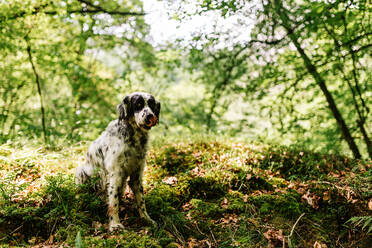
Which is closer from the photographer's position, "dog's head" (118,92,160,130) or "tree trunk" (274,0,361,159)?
"dog's head" (118,92,160,130)

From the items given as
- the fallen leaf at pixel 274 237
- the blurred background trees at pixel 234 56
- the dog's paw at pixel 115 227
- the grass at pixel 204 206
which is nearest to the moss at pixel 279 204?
the grass at pixel 204 206

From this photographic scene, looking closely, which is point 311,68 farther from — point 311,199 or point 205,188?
point 205,188

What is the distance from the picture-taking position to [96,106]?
13438 millimetres

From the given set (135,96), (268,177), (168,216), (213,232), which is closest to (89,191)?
(168,216)

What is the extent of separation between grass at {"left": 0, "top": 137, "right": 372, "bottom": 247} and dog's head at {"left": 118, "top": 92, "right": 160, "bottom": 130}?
150 cm

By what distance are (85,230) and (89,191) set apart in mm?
954

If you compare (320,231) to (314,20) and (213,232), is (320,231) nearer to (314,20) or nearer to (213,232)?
(213,232)

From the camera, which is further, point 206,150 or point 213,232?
point 206,150

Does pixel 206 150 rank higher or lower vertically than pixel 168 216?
higher

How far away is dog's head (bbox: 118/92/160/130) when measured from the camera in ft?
10.7

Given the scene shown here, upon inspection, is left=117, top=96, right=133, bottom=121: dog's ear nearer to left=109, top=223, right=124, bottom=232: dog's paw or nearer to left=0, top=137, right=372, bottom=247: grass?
left=0, top=137, right=372, bottom=247: grass

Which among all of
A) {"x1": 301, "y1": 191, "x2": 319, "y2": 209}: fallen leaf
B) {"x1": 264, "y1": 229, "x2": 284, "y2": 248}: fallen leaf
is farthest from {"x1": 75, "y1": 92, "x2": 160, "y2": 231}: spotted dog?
{"x1": 301, "y1": 191, "x2": 319, "y2": 209}: fallen leaf

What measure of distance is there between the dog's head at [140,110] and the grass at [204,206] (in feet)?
4.92

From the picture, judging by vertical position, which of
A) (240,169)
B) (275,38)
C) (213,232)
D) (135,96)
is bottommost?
(213,232)
